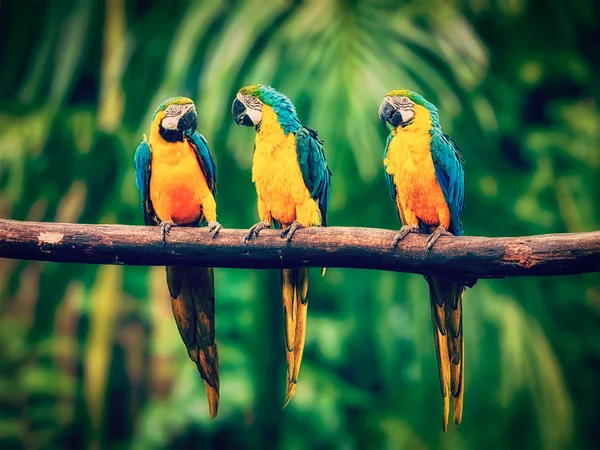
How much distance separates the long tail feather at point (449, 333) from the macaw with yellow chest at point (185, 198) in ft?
1.44

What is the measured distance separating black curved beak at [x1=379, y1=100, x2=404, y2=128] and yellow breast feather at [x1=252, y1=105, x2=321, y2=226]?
0.64ft

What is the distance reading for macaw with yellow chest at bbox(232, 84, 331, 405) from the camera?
4.25ft

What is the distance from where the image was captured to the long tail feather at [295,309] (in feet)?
4.11

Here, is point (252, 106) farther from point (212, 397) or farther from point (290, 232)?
A: point (212, 397)

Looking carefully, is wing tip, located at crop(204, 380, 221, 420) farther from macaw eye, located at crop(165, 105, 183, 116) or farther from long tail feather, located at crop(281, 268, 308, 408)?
macaw eye, located at crop(165, 105, 183, 116)

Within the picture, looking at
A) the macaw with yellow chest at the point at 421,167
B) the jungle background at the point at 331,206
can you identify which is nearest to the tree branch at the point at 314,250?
the macaw with yellow chest at the point at 421,167

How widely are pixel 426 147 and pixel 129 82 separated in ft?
6.32

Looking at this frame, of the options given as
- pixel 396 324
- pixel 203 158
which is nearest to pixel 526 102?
pixel 396 324

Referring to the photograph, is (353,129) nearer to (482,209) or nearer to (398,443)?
(482,209)

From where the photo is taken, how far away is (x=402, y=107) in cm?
129

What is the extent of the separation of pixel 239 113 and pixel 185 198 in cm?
23

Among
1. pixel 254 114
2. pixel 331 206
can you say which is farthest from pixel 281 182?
pixel 331 206

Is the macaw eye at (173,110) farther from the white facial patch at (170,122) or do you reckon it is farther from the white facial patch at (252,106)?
the white facial patch at (252,106)

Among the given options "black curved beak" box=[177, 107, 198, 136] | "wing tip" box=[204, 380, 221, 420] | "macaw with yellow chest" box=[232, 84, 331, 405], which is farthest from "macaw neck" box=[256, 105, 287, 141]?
"wing tip" box=[204, 380, 221, 420]
